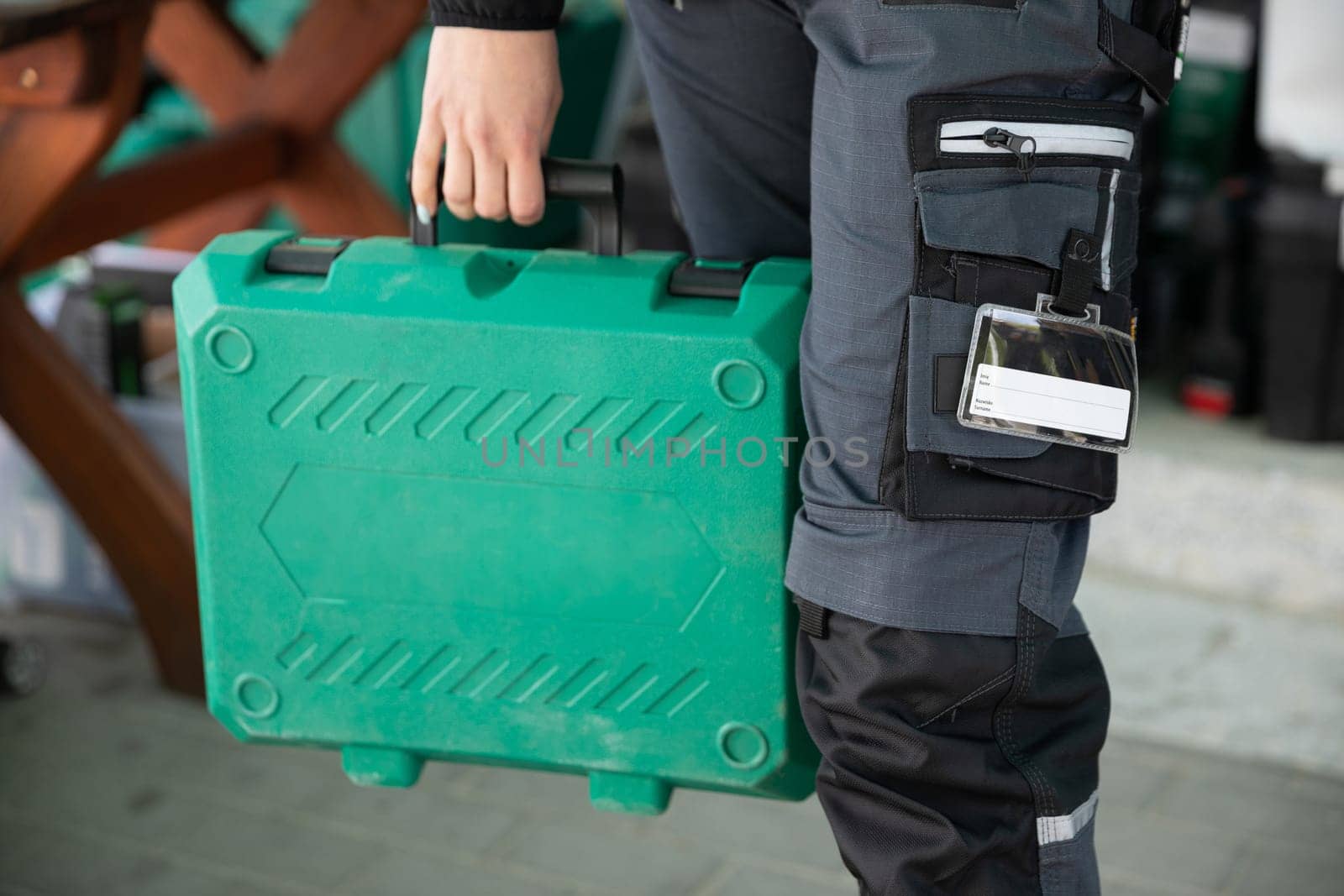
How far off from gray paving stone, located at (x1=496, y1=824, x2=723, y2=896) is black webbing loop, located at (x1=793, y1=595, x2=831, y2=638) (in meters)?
0.76

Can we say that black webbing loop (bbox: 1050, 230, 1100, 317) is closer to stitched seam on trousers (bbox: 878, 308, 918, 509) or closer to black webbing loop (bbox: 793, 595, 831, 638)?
stitched seam on trousers (bbox: 878, 308, 918, 509)

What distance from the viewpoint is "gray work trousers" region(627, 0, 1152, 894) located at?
891mm

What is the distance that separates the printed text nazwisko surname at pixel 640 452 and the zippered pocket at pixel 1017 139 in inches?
9.7

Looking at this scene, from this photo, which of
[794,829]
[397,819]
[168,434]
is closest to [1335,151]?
[794,829]

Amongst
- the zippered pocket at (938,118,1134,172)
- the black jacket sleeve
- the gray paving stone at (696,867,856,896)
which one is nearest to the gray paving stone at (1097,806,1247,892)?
the gray paving stone at (696,867,856,896)

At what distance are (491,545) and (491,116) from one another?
328 mm

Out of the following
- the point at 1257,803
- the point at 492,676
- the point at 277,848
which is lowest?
the point at 1257,803

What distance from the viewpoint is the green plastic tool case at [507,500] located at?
1059 mm

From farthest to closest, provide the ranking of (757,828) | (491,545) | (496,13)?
(757,828) < (491,545) < (496,13)

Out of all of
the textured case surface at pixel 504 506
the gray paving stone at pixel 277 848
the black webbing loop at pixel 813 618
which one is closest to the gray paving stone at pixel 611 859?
the gray paving stone at pixel 277 848

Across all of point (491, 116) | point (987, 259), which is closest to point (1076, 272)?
point (987, 259)

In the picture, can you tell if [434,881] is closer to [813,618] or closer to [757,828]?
[757,828]

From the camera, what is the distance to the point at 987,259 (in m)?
0.90

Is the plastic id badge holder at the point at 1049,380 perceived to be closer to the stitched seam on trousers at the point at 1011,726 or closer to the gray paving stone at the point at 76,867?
the stitched seam on trousers at the point at 1011,726
